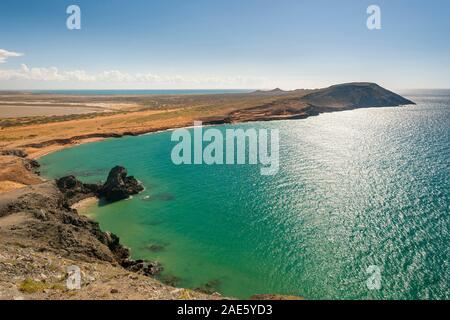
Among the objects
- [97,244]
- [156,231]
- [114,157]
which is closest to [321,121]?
[114,157]

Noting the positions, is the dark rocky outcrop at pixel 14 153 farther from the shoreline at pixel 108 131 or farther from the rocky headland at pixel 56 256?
the rocky headland at pixel 56 256

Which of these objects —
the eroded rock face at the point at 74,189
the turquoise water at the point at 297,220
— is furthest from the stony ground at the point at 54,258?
the eroded rock face at the point at 74,189

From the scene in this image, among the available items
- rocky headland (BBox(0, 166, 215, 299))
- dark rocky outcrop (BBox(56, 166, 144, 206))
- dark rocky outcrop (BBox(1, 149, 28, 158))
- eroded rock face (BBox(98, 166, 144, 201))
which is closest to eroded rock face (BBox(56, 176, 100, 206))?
dark rocky outcrop (BBox(56, 166, 144, 206))

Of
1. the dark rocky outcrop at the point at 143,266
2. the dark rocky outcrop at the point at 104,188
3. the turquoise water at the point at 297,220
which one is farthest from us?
the dark rocky outcrop at the point at 104,188

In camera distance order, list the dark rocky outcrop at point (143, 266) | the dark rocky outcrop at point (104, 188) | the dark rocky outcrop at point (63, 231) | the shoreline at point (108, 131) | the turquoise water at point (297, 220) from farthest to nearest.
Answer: the shoreline at point (108, 131), the dark rocky outcrop at point (104, 188), the dark rocky outcrop at point (143, 266), the dark rocky outcrop at point (63, 231), the turquoise water at point (297, 220)

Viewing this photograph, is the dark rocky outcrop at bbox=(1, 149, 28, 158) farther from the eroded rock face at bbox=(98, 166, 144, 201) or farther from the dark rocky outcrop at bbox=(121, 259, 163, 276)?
the dark rocky outcrop at bbox=(121, 259, 163, 276)

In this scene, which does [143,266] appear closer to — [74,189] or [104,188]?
[104,188]
